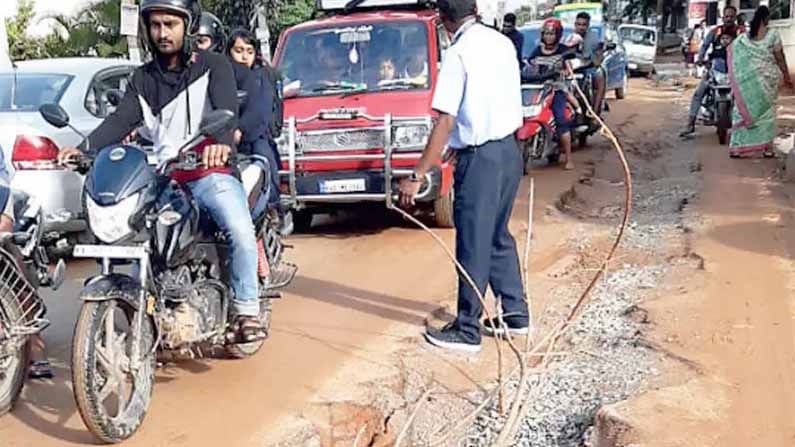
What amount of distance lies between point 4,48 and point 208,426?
11398 millimetres

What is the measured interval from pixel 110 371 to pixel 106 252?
506mm

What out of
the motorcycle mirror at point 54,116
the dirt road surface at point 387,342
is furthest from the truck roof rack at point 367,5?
the motorcycle mirror at point 54,116

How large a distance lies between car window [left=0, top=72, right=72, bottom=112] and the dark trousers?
4092 mm

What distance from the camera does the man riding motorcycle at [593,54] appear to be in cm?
1350

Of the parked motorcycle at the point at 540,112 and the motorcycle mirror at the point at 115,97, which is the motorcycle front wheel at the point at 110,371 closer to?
the motorcycle mirror at the point at 115,97

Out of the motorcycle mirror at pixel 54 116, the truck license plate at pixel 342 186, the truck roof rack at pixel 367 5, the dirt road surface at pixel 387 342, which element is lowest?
the dirt road surface at pixel 387 342

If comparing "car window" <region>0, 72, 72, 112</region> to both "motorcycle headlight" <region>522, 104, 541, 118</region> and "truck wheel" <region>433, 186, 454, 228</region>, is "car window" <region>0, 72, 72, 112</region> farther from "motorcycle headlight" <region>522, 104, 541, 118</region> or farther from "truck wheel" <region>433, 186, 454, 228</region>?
"motorcycle headlight" <region>522, 104, 541, 118</region>

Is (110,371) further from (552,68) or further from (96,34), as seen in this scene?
(96,34)

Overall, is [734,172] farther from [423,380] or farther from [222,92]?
[222,92]

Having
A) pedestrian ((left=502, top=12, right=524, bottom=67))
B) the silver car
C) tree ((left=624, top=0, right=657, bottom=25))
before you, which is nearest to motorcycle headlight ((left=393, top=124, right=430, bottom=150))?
the silver car

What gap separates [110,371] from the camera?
429cm

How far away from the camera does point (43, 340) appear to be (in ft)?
19.8

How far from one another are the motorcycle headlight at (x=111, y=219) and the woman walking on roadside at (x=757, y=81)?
28.5ft

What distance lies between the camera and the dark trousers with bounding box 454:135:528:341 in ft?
17.6
